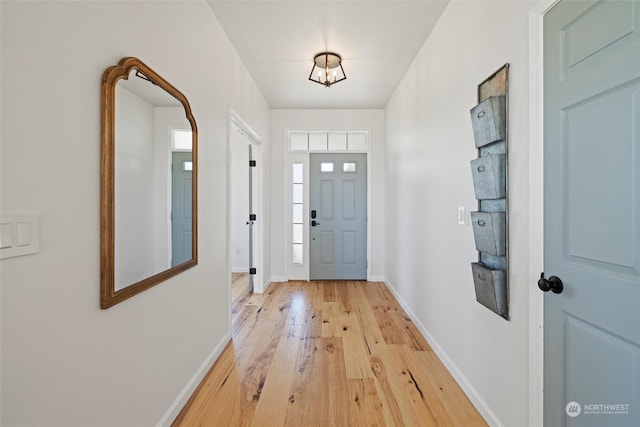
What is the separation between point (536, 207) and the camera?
50.1 inches

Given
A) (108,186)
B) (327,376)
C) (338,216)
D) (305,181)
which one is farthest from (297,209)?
(108,186)

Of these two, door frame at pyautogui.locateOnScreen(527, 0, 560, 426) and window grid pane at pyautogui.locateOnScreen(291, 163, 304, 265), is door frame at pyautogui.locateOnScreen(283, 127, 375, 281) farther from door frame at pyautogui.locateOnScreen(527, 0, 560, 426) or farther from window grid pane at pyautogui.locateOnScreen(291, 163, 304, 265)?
door frame at pyautogui.locateOnScreen(527, 0, 560, 426)

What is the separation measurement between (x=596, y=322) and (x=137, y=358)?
1.84 metres

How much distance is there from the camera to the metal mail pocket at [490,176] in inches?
57.9

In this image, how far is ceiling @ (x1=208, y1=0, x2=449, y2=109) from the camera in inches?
86.4

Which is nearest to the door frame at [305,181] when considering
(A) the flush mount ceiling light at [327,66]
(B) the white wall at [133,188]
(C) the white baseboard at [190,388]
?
(A) the flush mount ceiling light at [327,66]

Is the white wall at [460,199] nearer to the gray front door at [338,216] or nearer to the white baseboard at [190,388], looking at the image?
the gray front door at [338,216]

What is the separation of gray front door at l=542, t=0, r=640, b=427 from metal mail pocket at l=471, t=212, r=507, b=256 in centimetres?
25

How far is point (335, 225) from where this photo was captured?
4.63 meters

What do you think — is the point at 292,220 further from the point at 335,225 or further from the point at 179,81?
the point at 179,81

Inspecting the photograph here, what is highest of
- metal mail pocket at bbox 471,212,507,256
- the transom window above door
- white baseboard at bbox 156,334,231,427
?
the transom window above door

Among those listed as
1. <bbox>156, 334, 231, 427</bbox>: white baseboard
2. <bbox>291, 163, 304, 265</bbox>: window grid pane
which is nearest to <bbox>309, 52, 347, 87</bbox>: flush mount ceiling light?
<bbox>291, 163, 304, 265</bbox>: window grid pane

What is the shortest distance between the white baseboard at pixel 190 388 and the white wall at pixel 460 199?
1.72m

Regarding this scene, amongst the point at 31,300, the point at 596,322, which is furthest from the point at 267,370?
the point at 596,322
